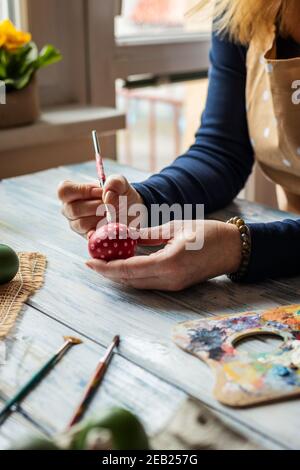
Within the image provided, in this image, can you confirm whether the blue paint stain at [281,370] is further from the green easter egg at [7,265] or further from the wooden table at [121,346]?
the green easter egg at [7,265]

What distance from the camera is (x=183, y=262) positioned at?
0.72 m

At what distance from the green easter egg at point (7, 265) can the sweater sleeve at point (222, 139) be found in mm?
369

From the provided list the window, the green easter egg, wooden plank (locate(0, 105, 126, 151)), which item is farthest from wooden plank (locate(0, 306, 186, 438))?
the window

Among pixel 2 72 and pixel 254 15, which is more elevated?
pixel 254 15

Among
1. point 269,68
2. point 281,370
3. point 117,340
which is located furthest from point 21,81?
point 281,370

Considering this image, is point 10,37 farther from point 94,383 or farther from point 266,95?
point 94,383

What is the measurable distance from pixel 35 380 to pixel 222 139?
69 centimetres

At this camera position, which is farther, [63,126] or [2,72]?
[63,126]

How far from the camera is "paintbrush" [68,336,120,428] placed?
0.49 metres

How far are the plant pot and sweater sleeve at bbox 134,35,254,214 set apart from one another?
48 cm

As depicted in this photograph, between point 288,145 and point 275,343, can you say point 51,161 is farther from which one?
point 275,343

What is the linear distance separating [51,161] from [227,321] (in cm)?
103

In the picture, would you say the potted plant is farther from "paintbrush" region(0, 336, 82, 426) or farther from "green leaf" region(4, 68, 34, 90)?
"paintbrush" region(0, 336, 82, 426)

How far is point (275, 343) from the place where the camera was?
0.61m
